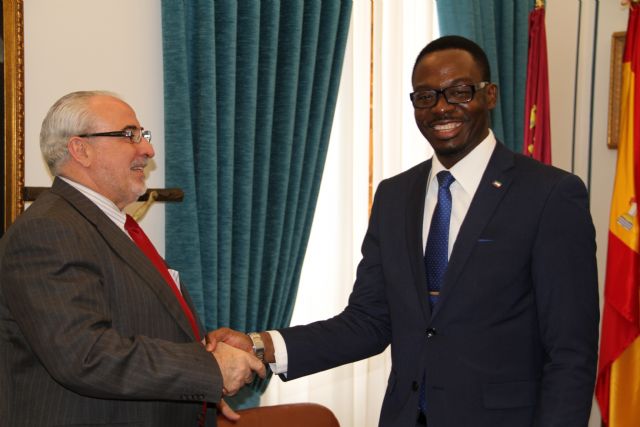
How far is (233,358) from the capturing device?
7.01 feet

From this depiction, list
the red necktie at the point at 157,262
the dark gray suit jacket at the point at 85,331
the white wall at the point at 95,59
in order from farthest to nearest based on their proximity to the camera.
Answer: the white wall at the point at 95,59 < the red necktie at the point at 157,262 < the dark gray suit jacket at the point at 85,331

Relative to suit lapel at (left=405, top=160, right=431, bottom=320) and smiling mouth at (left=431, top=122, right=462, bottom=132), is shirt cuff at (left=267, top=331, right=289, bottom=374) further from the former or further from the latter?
Result: smiling mouth at (left=431, top=122, right=462, bottom=132)

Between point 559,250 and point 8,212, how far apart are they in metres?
1.77

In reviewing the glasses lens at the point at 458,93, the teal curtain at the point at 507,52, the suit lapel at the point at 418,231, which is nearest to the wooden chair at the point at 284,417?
the suit lapel at the point at 418,231

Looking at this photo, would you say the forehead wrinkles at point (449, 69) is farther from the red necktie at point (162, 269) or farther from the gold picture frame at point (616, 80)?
the gold picture frame at point (616, 80)

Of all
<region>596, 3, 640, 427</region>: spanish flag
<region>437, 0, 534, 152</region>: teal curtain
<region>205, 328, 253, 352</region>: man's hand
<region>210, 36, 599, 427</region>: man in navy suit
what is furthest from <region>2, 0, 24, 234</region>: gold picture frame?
<region>596, 3, 640, 427</region>: spanish flag

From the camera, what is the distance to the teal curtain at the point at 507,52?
4188mm

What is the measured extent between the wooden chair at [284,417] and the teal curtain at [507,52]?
217cm

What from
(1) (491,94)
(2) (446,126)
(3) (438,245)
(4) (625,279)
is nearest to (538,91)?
(4) (625,279)

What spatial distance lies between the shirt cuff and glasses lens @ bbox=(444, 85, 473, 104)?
93cm

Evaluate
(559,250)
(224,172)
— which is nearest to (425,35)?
(224,172)

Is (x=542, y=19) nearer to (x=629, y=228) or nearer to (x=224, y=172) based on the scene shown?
(x=629, y=228)

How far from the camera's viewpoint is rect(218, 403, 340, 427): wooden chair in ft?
8.82

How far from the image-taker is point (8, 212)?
242 cm
